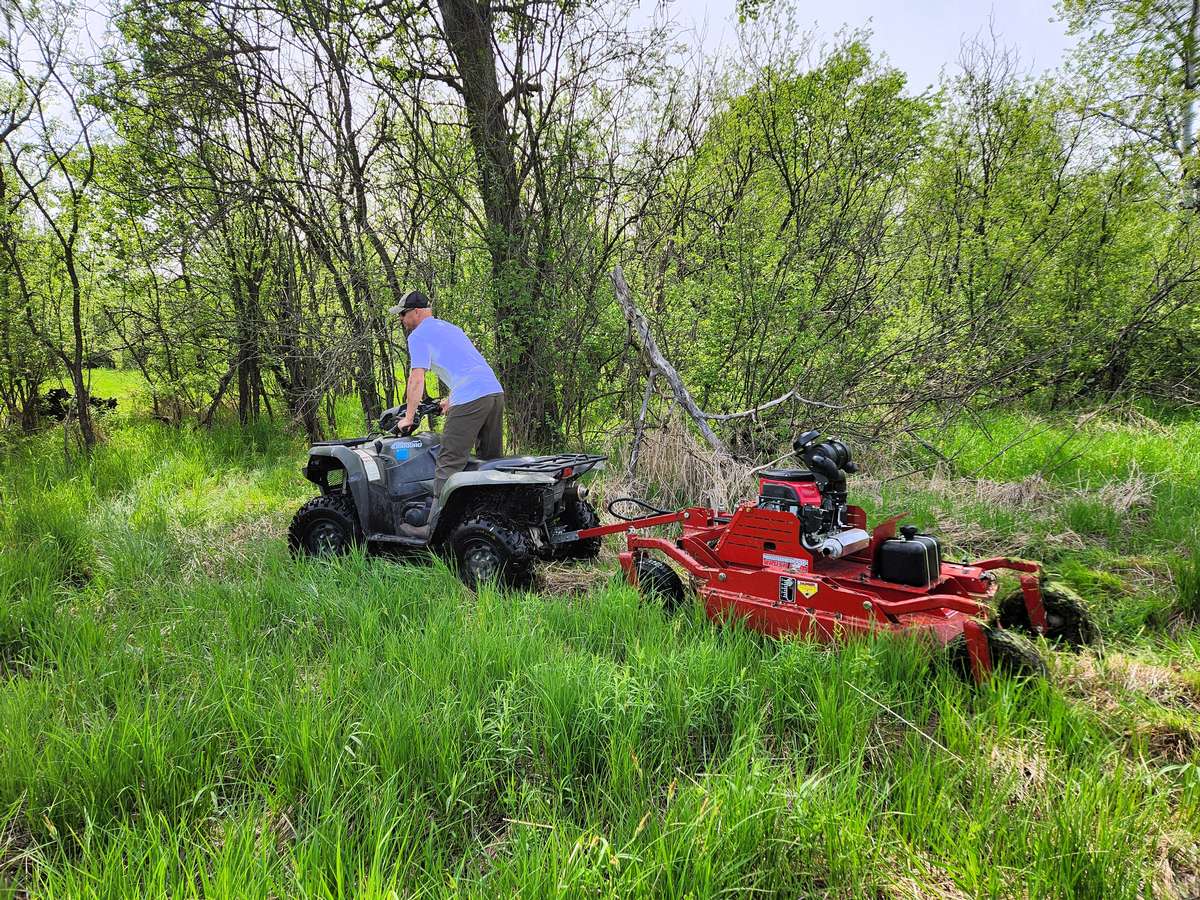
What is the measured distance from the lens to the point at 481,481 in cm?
448

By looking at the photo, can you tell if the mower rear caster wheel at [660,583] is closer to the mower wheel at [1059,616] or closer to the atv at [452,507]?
the atv at [452,507]

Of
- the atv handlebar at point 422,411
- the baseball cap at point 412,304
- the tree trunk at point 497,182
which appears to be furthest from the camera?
the tree trunk at point 497,182

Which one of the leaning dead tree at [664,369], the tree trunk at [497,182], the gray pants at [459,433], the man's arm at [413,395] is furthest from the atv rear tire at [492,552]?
the tree trunk at [497,182]

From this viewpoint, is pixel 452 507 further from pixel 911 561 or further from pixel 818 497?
pixel 911 561

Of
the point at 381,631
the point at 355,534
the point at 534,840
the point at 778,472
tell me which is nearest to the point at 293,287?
the point at 355,534

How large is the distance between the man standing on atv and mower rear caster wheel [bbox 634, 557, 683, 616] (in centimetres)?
179

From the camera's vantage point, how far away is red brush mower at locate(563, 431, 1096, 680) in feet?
9.97

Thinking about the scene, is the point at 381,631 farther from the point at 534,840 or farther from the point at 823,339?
the point at 823,339

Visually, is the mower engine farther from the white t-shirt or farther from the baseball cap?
the baseball cap

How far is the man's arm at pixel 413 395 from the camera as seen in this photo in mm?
5012

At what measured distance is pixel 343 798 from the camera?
2193 millimetres

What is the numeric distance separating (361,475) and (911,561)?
386 cm

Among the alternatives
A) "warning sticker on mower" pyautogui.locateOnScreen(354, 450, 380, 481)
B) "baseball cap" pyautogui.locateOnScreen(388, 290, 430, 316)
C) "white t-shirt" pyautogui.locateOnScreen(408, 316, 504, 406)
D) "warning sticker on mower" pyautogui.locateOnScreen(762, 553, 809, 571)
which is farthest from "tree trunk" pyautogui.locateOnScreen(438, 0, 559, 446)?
"warning sticker on mower" pyautogui.locateOnScreen(762, 553, 809, 571)

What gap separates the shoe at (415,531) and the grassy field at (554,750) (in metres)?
0.59
